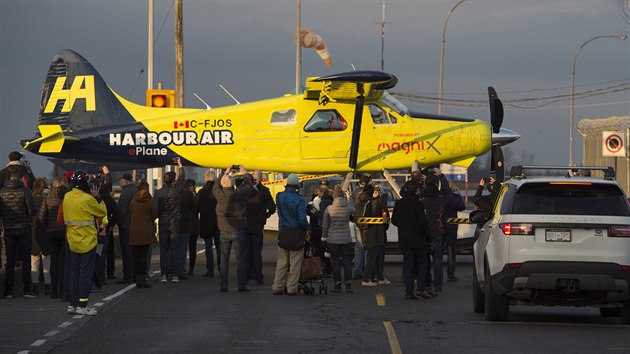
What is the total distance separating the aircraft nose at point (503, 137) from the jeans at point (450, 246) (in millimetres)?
5875

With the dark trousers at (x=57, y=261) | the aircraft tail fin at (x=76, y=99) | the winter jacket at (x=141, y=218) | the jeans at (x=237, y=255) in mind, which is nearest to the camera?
the dark trousers at (x=57, y=261)

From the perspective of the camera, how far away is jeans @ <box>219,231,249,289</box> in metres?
21.8

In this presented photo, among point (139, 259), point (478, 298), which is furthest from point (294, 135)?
point (478, 298)

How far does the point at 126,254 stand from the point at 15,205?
399cm

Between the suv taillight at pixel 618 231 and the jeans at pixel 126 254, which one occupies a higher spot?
the suv taillight at pixel 618 231

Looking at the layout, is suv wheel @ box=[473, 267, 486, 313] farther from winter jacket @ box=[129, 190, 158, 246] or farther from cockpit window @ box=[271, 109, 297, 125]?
cockpit window @ box=[271, 109, 297, 125]

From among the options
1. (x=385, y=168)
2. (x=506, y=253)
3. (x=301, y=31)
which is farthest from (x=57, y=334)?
(x=301, y=31)

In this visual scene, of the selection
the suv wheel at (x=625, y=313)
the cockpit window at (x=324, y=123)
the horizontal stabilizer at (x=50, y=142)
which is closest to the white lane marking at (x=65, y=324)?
the suv wheel at (x=625, y=313)

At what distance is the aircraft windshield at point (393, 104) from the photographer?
29.3 meters

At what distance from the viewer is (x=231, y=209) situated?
22.2 metres

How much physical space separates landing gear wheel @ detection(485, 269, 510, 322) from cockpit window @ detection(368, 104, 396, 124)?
13.0 metres

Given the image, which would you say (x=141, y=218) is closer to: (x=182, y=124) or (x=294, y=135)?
(x=294, y=135)

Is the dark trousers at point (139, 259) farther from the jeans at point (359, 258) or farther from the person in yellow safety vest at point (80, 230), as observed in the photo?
the person in yellow safety vest at point (80, 230)

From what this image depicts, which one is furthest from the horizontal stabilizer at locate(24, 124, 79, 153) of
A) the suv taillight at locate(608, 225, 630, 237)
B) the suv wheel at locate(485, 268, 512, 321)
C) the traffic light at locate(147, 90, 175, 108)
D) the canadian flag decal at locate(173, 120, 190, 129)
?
the suv taillight at locate(608, 225, 630, 237)
